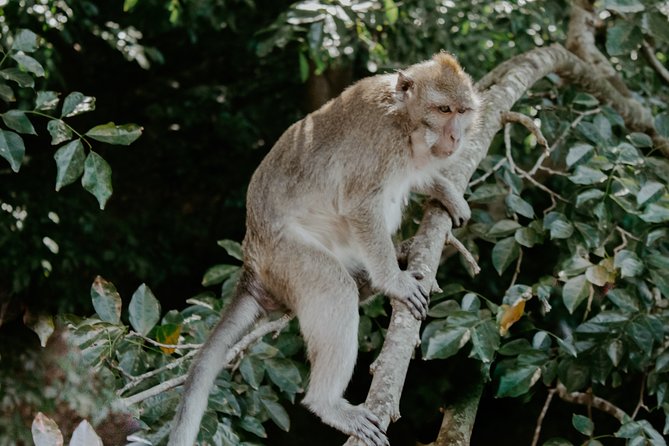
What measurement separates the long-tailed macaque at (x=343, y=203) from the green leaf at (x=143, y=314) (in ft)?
0.98

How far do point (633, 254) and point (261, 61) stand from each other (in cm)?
495

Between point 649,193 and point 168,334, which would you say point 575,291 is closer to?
point 649,193

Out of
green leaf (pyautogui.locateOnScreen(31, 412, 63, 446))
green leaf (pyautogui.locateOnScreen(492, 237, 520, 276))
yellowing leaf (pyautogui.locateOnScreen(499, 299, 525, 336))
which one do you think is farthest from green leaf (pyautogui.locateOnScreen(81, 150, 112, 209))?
green leaf (pyautogui.locateOnScreen(492, 237, 520, 276))

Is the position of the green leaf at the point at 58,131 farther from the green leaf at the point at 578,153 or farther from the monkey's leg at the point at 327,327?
the green leaf at the point at 578,153

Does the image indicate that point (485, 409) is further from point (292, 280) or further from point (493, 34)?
point (292, 280)

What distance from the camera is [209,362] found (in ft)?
10.7

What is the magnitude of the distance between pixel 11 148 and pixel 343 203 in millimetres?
1489

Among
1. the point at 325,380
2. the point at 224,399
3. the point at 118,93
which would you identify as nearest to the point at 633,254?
the point at 325,380

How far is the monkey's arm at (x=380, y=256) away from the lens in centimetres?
357

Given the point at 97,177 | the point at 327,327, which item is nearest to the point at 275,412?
the point at 327,327

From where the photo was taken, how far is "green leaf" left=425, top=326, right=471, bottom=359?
3621mm

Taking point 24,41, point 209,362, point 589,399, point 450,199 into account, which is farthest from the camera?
point 589,399

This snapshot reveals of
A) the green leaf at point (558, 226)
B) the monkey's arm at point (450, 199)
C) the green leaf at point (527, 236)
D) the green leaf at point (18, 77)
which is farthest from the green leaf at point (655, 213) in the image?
the green leaf at point (18, 77)

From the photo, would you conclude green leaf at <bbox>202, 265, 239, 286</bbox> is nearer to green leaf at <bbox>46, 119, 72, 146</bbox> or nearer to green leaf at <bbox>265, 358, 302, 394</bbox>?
green leaf at <bbox>265, 358, 302, 394</bbox>
